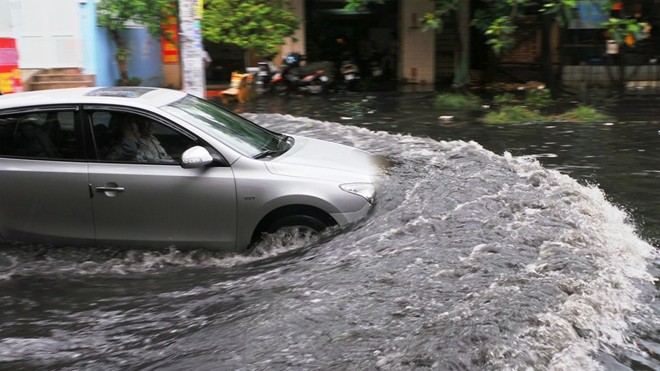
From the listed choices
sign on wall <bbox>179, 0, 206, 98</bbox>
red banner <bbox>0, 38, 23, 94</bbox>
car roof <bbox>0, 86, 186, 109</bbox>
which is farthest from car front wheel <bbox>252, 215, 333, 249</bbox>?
red banner <bbox>0, 38, 23, 94</bbox>

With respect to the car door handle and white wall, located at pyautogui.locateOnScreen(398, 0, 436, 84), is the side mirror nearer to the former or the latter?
the car door handle

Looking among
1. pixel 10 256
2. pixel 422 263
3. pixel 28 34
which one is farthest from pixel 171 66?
pixel 422 263

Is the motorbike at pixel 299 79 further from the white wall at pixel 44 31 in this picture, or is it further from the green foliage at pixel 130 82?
the white wall at pixel 44 31

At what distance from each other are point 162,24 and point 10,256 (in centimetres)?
1242

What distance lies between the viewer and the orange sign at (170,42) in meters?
17.0

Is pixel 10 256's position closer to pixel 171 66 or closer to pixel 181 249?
pixel 181 249

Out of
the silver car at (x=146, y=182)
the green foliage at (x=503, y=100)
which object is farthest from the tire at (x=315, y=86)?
the silver car at (x=146, y=182)

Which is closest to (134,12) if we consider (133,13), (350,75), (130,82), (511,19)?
(133,13)

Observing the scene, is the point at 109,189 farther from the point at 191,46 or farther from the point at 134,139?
the point at 191,46

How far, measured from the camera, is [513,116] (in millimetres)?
12711

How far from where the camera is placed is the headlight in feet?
16.8

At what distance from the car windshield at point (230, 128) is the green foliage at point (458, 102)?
29.6 feet

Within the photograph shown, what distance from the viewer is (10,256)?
5.34 m

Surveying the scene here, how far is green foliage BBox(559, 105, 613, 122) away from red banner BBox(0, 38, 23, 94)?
10995 millimetres
